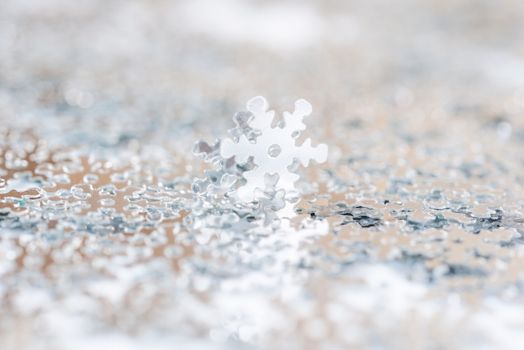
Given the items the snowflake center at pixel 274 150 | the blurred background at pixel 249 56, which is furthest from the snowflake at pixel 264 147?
the blurred background at pixel 249 56

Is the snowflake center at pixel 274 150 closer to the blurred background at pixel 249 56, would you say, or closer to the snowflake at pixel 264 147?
the snowflake at pixel 264 147

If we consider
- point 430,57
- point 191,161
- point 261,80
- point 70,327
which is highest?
point 430,57

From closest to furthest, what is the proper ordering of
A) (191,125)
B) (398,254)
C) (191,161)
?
(398,254)
(191,161)
(191,125)

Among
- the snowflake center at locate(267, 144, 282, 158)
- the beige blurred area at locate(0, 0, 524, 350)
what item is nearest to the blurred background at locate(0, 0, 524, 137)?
the beige blurred area at locate(0, 0, 524, 350)

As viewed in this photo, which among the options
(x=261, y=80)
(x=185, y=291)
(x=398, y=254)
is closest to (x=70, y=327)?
(x=185, y=291)

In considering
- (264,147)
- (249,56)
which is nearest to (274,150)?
(264,147)

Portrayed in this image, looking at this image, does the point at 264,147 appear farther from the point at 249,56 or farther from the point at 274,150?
the point at 249,56

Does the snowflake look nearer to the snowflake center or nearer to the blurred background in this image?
the snowflake center

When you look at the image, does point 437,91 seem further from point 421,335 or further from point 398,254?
point 421,335
